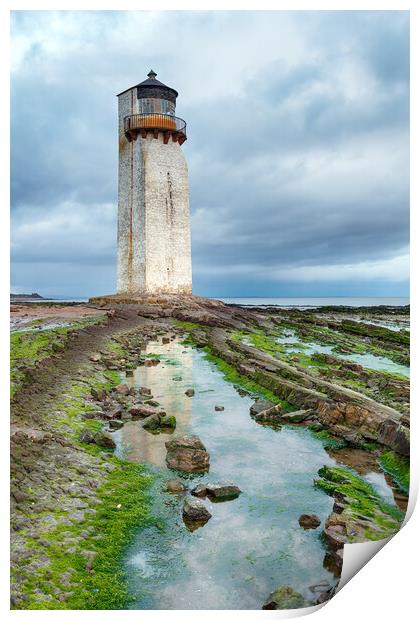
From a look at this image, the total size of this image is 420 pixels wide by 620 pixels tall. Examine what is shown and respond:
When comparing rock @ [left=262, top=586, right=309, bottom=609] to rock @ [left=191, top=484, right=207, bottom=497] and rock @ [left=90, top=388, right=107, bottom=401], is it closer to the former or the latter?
rock @ [left=191, top=484, right=207, bottom=497]

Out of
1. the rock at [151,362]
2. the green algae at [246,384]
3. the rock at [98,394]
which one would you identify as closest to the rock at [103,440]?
the rock at [98,394]

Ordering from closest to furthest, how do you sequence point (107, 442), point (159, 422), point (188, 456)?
point (188, 456) < point (107, 442) < point (159, 422)

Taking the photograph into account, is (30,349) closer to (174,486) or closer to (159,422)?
(159,422)

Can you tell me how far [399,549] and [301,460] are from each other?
2670mm

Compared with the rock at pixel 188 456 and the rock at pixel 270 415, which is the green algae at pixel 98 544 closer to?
the rock at pixel 188 456

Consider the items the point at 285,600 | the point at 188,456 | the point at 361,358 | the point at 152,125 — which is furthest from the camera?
the point at 152,125

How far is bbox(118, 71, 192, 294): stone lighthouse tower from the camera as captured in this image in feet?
109

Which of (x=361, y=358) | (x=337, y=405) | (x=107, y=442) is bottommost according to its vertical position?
(x=361, y=358)

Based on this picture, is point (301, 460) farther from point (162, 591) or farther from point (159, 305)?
point (159, 305)

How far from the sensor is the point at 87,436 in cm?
761

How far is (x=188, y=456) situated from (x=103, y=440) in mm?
1528

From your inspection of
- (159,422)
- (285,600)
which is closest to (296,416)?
(159,422)

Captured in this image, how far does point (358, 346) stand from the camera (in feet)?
→ 79.6
